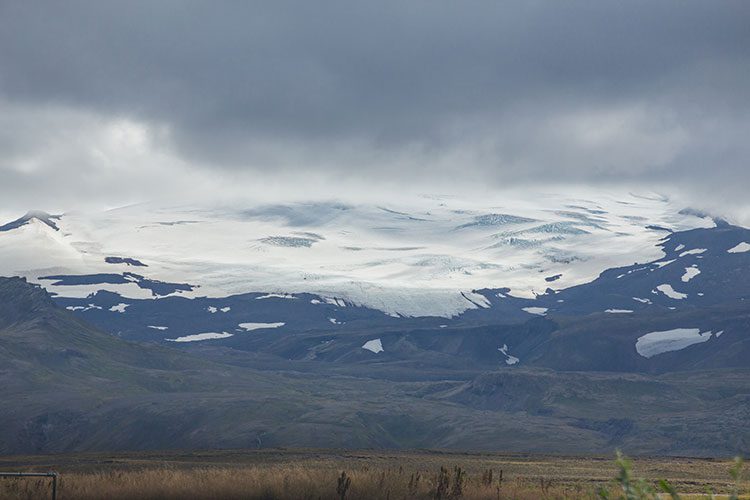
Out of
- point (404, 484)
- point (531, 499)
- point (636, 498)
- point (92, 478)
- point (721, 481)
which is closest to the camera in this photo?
point (636, 498)

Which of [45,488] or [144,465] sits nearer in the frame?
[45,488]

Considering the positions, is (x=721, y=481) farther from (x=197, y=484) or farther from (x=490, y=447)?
(x=490, y=447)

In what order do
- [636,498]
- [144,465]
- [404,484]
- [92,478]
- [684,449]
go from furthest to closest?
[684,449], [144,465], [92,478], [404,484], [636,498]

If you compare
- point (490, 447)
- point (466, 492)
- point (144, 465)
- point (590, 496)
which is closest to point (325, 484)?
point (466, 492)

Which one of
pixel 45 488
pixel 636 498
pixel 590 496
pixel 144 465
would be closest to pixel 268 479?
pixel 45 488

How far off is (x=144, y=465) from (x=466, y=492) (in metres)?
59.1

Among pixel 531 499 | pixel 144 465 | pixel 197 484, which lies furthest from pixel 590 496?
pixel 144 465

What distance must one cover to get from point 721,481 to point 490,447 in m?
125

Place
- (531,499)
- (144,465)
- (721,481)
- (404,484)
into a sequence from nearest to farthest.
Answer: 1. (531,499)
2. (404,484)
3. (721,481)
4. (144,465)

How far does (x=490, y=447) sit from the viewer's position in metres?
198

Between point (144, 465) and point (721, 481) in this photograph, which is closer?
point (721, 481)

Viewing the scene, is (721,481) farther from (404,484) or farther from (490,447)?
(490,447)

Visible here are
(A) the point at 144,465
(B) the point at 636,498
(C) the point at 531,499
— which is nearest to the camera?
(B) the point at 636,498

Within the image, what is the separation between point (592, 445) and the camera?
200 meters
